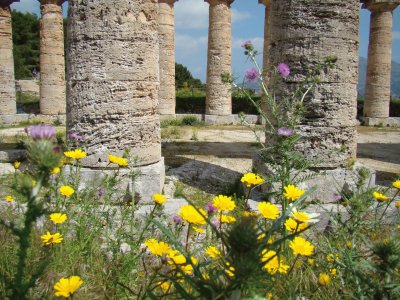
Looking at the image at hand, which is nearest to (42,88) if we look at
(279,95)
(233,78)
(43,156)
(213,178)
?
(213,178)

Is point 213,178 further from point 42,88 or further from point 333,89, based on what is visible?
point 42,88

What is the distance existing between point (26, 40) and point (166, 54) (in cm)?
2698

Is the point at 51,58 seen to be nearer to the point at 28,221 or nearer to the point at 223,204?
the point at 223,204

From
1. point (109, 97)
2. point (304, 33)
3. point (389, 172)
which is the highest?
point (304, 33)

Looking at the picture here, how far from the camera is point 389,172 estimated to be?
298 inches

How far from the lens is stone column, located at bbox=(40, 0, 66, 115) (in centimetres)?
1560

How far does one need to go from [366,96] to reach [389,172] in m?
11.4

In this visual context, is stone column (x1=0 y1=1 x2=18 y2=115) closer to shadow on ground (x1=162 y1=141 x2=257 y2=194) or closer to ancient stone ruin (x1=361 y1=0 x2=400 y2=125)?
shadow on ground (x1=162 y1=141 x2=257 y2=194)

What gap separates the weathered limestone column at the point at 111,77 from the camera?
175 inches

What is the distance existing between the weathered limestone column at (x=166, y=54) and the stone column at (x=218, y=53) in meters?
1.84

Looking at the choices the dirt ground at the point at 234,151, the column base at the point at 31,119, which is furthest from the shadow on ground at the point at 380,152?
the column base at the point at 31,119

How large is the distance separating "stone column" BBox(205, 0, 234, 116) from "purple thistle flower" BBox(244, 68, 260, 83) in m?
14.0

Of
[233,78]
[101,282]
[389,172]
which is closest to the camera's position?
[101,282]

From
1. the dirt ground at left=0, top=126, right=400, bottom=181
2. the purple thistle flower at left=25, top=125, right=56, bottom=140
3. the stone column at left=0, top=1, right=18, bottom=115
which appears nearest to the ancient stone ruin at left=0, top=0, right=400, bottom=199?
the dirt ground at left=0, top=126, right=400, bottom=181
